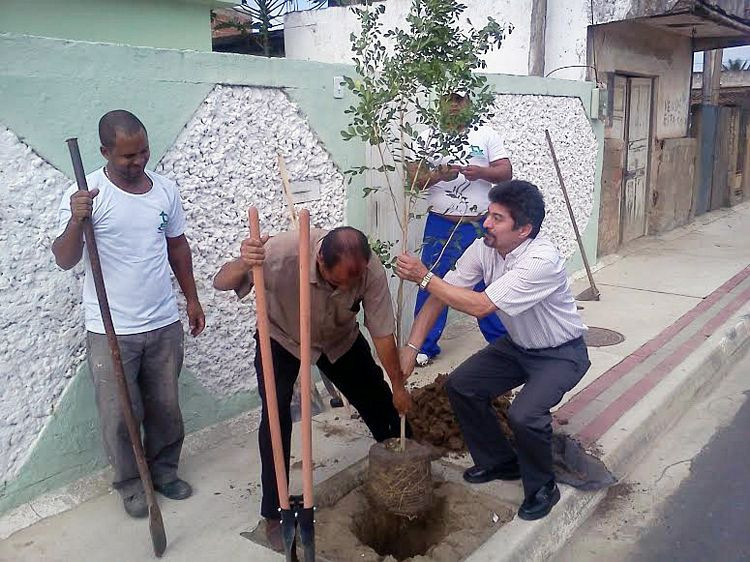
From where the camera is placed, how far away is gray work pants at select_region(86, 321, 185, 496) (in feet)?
10.4

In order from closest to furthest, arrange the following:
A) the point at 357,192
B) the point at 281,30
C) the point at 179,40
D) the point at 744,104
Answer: the point at 357,192 < the point at 179,40 < the point at 281,30 < the point at 744,104

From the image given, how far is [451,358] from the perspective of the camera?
5406 millimetres

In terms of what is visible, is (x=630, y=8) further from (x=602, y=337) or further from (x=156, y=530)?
(x=156, y=530)

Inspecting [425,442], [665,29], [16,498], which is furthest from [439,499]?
[665,29]

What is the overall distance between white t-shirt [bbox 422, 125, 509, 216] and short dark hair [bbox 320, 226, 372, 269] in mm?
2281

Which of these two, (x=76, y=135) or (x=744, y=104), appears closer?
(x=76, y=135)

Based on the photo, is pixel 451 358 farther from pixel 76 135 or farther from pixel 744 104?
pixel 744 104

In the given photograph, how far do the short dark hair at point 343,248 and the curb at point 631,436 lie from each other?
1.32m

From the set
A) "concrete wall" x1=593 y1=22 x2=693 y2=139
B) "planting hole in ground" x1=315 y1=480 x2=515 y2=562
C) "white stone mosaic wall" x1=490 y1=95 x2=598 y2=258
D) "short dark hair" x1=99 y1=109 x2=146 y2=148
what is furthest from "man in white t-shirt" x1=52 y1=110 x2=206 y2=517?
"concrete wall" x1=593 y1=22 x2=693 y2=139

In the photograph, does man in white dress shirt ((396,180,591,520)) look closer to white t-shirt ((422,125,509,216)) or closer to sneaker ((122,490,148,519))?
sneaker ((122,490,148,519))

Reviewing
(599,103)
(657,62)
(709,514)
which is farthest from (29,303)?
(657,62)

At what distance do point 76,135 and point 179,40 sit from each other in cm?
450

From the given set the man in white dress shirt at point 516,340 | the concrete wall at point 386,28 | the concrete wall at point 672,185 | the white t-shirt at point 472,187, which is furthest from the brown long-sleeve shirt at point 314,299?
the concrete wall at point 672,185

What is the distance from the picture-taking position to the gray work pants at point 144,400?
3.17m
